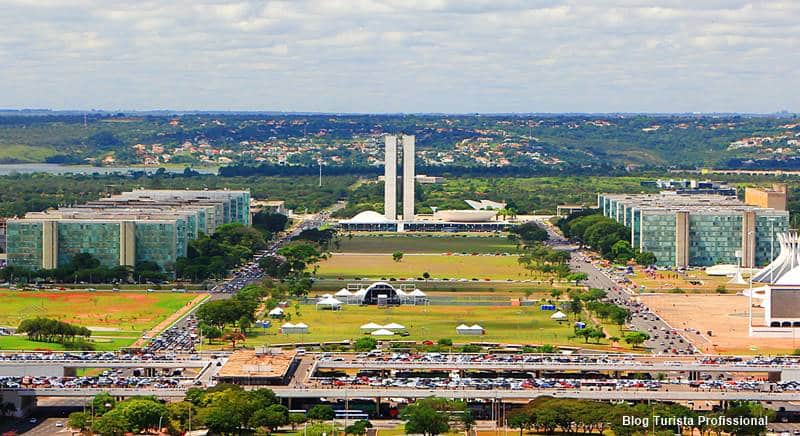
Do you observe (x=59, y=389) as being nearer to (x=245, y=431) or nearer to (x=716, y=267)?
(x=245, y=431)

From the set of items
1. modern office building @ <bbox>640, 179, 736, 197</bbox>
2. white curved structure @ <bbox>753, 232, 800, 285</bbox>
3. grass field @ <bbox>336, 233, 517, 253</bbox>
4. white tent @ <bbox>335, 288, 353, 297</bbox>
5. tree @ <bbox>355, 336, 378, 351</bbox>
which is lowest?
tree @ <bbox>355, 336, 378, 351</bbox>

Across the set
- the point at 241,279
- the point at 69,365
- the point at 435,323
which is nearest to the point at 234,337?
the point at 435,323

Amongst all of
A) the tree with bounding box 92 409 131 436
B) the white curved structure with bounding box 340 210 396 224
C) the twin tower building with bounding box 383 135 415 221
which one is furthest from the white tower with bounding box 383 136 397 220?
the tree with bounding box 92 409 131 436

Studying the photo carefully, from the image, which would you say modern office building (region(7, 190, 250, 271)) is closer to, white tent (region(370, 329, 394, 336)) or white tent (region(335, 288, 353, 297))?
white tent (region(335, 288, 353, 297))

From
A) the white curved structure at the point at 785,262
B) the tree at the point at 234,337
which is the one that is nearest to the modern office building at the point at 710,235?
the white curved structure at the point at 785,262

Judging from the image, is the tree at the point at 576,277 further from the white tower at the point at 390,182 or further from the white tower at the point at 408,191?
the white tower at the point at 408,191
